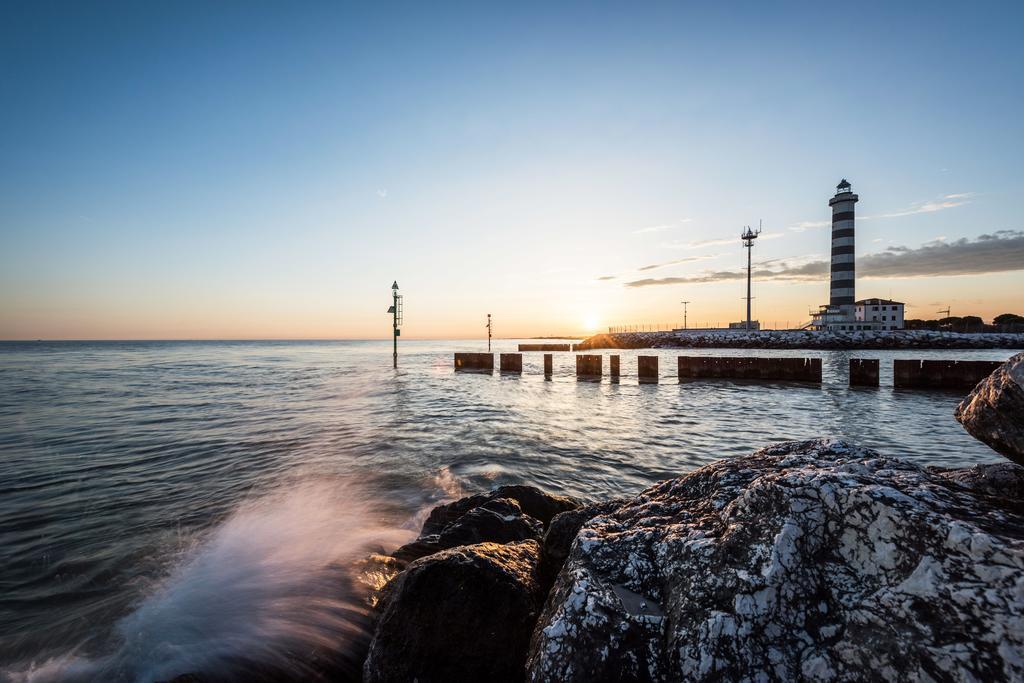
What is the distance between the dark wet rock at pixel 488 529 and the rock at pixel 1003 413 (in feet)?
10.4

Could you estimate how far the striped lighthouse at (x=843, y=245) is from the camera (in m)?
58.3

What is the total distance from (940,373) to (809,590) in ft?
84.2

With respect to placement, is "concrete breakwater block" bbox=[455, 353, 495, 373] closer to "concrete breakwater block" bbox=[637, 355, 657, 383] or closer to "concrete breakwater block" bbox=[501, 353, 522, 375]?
"concrete breakwater block" bbox=[501, 353, 522, 375]

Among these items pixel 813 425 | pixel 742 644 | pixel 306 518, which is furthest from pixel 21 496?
pixel 813 425

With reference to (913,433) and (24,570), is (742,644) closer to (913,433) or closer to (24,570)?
(24,570)

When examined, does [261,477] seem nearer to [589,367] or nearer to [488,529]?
[488,529]

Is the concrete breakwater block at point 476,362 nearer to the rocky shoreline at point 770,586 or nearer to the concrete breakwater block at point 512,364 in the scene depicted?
the concrete breakwater block at point 512,364

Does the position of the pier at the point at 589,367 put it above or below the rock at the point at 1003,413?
below

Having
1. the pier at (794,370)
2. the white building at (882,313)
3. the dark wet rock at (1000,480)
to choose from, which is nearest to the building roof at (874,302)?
the white building at (882,313)

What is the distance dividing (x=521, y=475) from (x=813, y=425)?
30.7 feet

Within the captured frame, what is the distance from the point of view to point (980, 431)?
8.12ft

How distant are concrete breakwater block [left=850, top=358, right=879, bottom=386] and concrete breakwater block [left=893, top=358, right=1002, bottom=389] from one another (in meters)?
0.86

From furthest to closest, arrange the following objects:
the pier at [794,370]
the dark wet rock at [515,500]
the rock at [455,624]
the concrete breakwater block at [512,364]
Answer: the concrete breakwater block at [512,364] → the pier at [794,370] → the dark wet rock at [515,500] → the rock at [455,624]

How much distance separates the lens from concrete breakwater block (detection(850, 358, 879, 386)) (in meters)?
20.0
